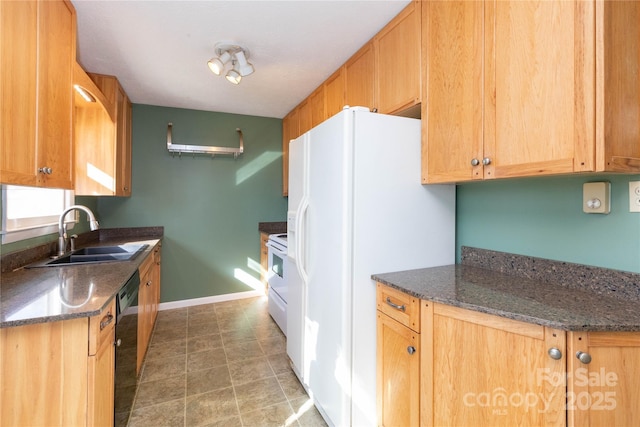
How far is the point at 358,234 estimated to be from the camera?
1.48m

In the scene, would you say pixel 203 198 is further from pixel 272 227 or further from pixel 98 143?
pixel 98 143

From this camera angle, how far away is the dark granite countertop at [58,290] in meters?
1.04

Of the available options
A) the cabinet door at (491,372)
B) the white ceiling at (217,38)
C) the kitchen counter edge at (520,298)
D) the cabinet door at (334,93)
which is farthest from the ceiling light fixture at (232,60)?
the cabinet door at (491,372)

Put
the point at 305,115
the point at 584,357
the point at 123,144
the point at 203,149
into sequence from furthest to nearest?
1. the point at 203,149
2. the point at 305,115
3. the point at 123,144
4. the point at 584,357

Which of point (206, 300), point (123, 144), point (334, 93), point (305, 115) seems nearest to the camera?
point (334, 93)

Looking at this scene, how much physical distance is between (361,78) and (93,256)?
237cm

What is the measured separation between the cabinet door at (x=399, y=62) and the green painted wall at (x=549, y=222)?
66 centimetres

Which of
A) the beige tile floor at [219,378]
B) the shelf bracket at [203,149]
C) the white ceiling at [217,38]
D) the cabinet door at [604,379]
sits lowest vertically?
the beige tile floor at [219,378]

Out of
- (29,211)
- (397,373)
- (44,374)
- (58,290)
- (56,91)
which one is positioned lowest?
(397,373)

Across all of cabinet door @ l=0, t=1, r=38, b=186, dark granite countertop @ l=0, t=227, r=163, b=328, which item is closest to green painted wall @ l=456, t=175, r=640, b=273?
dark granite countertop @ l=0, t=227, r=163, b=328

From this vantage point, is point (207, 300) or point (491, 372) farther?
point (207, 300)

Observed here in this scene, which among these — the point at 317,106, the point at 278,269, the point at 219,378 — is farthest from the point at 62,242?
the point at 317,106

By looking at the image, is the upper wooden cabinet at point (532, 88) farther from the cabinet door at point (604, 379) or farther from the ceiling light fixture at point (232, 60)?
the ceiling light fixture at point (232, 60)

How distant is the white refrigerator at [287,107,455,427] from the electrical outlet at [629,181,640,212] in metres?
0.74
